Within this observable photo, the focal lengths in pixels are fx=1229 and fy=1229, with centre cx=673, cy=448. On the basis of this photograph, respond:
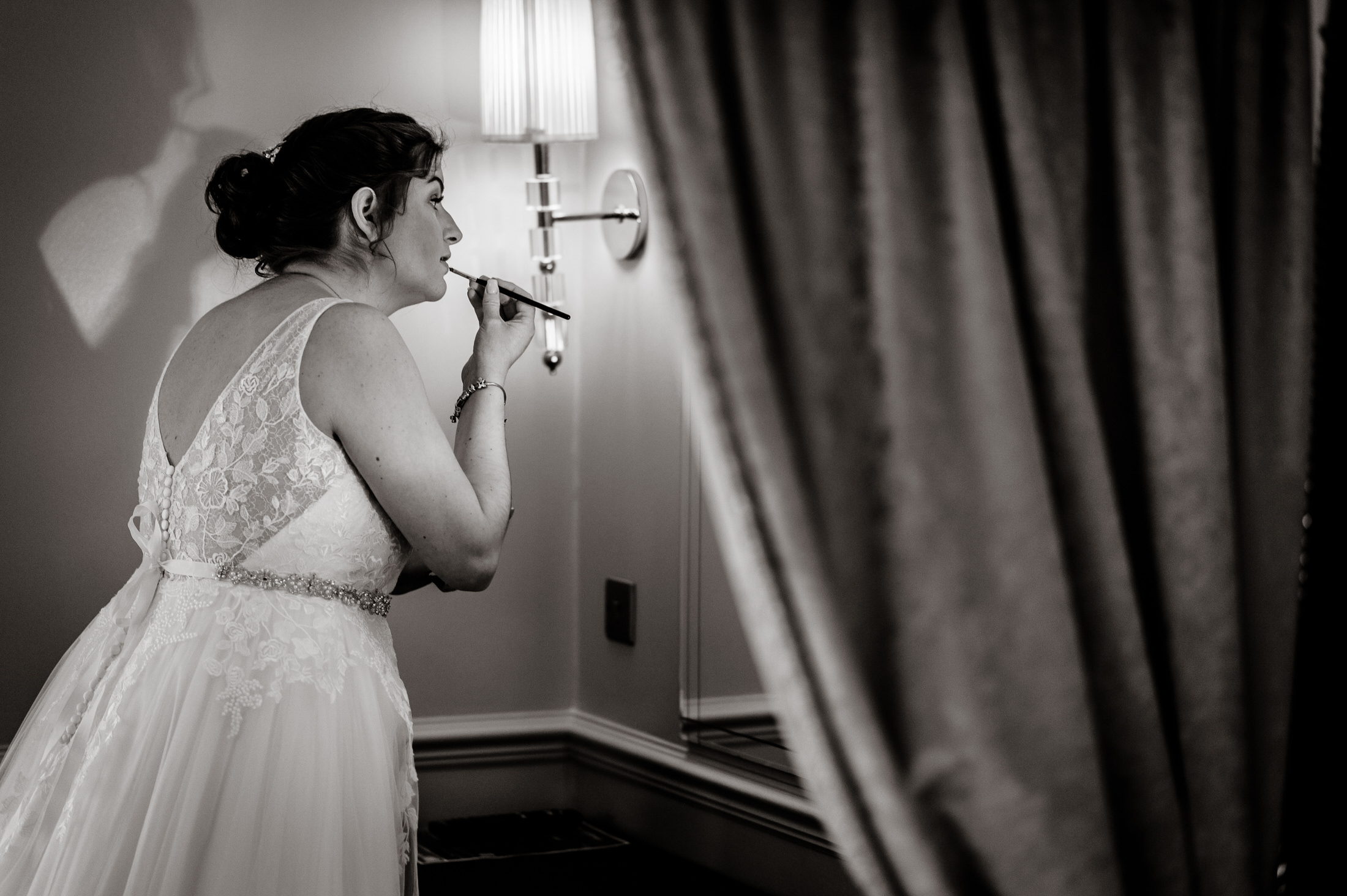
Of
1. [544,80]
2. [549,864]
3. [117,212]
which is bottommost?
[549,864]

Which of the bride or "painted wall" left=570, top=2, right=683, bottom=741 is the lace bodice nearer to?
the bride

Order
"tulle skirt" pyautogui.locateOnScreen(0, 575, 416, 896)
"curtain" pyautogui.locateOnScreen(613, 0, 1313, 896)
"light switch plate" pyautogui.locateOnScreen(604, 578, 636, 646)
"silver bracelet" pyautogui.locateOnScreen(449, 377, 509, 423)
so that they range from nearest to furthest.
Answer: "curtain" pyautogui.locateOnScreen(613, 0, 1313, 896)
"tulle skirt" pyautogui.locateOnScreen(0, 575, 416, 896)
"silver bracelet" pyautogui.locateOnScreen(449, 377, 509, 423)
"light switch plate" pyautogui.locateOnScreen(604, 578, 636, 646)

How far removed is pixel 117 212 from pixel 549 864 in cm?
113

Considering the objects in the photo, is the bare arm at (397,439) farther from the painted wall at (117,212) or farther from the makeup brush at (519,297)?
the painted wall at (117,212)

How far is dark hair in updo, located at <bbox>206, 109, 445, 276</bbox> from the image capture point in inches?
49.0

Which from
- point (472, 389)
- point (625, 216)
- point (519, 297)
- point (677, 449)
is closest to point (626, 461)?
point (677, 449)

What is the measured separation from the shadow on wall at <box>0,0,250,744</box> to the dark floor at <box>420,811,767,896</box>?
2.10ft

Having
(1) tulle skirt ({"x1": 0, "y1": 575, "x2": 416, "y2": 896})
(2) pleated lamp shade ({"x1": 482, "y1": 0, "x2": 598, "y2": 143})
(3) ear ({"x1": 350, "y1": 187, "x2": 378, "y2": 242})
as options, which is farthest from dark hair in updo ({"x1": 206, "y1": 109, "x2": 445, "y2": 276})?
(2) pleated lamp shade ({"x1": 482, "y1": 0, "x2": 598, "y2": 143})

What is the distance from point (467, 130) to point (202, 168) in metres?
0.41

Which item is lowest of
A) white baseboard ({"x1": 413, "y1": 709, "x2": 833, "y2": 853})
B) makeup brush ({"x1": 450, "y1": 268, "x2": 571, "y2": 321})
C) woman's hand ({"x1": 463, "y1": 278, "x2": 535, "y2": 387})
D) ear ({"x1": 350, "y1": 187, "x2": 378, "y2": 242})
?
white baseboard ({"x1": 413, "y1": 709, "x2": 833, "y2": 853})

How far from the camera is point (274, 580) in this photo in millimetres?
1124

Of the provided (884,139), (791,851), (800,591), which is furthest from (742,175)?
(791,851)

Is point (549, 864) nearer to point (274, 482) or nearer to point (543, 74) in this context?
point (274, 482)

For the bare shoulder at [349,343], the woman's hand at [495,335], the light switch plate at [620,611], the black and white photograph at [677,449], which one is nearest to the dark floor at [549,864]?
the black and white photograph at [677,449]
